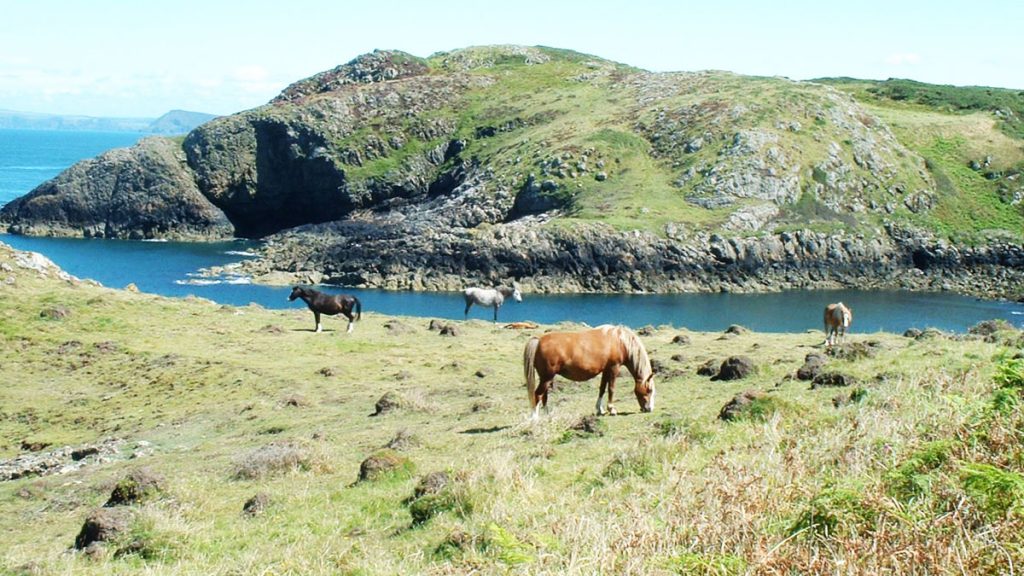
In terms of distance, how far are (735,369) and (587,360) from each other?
6.85 metres

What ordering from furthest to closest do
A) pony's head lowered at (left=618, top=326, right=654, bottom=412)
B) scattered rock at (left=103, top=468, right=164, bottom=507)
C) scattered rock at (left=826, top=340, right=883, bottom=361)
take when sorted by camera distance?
scattered rock at (left=826, top=340, right=883, bottom=361) → pony's head lowered at (left=618, top=326, right=654, bottom=412) → scattered rock at (left=103, top=468, right=164, bottom=507)

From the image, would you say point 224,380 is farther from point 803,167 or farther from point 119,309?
point 803,167

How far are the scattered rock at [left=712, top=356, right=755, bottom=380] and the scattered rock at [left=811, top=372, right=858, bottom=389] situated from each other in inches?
127

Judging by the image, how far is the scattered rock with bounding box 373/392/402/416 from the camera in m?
24.6

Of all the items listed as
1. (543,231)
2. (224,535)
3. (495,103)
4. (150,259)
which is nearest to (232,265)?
(150,259)

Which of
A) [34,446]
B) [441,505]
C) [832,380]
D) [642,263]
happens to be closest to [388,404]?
[34,446]

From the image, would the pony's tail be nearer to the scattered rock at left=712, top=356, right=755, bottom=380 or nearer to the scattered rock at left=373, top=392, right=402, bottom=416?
the scattered rock at left=373, top=392, right=402, bottom=416

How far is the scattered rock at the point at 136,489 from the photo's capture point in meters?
15.7

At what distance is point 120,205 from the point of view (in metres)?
156

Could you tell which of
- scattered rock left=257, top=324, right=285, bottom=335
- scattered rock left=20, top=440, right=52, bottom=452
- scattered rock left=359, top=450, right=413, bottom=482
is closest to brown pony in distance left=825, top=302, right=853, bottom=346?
scattered rock left=257, top=324, right=285, bottom=335

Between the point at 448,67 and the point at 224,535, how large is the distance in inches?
7578

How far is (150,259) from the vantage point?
128 metres

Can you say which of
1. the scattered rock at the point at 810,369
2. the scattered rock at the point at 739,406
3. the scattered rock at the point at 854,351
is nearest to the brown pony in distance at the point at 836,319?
the scattered rock at the point at 854,351

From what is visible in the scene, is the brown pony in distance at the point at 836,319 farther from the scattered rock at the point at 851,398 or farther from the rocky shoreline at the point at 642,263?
the rocky shoreline at the point at 642,263
